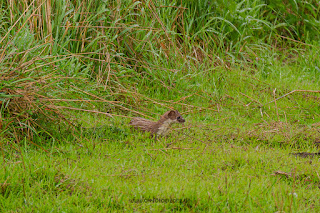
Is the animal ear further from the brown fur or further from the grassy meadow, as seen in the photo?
the grassy meadow

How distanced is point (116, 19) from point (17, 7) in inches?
58.7

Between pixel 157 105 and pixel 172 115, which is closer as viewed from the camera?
pixel 172 115

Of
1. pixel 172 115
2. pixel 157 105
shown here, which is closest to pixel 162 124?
pixel 172 115

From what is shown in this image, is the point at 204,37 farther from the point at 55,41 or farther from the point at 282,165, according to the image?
the point at 282,165

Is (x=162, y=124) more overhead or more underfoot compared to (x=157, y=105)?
more overhead

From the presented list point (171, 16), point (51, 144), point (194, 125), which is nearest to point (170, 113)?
point (194, 125)

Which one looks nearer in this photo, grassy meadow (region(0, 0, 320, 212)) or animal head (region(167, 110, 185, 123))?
grassy meadow (region(0, 0, 320, 212))

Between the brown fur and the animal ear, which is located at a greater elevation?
the animal ear

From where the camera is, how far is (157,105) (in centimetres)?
627

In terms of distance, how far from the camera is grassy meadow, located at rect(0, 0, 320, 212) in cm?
347

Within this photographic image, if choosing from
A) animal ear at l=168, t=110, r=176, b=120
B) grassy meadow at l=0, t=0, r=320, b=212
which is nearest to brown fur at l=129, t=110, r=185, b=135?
animal ear at l=168, t=110, r=176, b=120

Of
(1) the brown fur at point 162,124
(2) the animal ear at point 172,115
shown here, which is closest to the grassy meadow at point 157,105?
(1) the brown fur at point 162,124

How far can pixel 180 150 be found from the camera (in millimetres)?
4695

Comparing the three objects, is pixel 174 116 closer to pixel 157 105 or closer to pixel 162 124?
pixel 162 124
